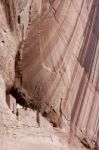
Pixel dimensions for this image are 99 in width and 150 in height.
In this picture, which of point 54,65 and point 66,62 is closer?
point 54,65

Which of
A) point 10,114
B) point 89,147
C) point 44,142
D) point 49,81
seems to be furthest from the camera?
point 89,147

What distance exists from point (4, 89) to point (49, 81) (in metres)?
0.95

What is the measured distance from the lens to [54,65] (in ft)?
14.9

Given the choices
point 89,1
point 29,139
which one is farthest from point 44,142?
point 89,1

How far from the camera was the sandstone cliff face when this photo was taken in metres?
3.70

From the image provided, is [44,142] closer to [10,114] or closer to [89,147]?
[10,114]

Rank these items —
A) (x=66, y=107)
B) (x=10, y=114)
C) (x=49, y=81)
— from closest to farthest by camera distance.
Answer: (x=10, y=114) < (x=49, y=81) < (x=66, y=107)

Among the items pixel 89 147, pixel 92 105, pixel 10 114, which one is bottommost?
pixel 89 147

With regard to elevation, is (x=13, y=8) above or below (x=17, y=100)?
above

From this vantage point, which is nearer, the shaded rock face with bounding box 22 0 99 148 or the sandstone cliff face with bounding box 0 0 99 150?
the sandstone cliff face with bounding box 0 0 99 150

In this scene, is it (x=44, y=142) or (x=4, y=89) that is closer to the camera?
(x=4, y=89)

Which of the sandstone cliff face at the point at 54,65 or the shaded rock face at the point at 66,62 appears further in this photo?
the shaded rock face at the point at 66,62

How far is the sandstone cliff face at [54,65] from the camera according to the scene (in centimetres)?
370

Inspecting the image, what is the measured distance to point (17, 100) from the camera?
Result: 13.7ft
